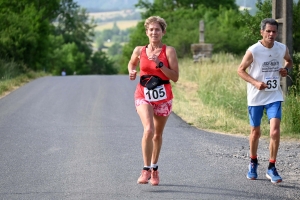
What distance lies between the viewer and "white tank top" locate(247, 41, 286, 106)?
8.69 m

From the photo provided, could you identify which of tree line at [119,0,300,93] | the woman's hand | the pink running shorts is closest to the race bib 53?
the pink running shorts

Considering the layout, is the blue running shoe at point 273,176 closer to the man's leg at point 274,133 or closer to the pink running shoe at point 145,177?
the man's leg at point 274,133

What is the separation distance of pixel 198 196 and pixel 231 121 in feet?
23.4

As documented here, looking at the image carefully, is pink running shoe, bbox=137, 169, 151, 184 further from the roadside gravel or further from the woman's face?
the roadside gravel

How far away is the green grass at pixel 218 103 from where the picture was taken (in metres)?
13.9

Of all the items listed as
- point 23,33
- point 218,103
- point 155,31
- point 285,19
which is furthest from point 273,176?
point 23,33

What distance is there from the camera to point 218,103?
17875 millimetres

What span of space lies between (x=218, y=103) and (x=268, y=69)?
9160 mm

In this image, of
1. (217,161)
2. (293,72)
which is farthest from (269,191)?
(293,72)

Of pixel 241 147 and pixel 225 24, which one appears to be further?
pixel 225 24

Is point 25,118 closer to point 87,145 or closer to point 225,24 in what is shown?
point 87,145

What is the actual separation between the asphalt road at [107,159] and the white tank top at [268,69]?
89 centimetres

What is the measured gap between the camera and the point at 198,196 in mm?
7723

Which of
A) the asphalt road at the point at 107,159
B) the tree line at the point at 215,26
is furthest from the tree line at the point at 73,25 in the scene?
the asphalt road at the point at 107,159
